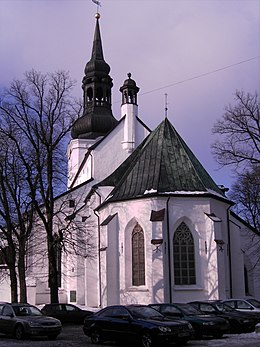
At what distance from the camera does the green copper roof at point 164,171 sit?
29.3 metres

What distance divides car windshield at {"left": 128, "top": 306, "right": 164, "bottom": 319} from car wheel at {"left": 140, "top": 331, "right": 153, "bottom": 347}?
1.01 metres

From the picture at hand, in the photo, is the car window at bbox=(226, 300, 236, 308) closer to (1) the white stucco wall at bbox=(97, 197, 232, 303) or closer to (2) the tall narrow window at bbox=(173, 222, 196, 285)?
(1) the white stucco wall at bbox=(97, 197, 232, 303)

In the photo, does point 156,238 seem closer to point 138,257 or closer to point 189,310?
point 138,257

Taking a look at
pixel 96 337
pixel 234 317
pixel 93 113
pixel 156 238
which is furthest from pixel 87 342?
pixel 93 113

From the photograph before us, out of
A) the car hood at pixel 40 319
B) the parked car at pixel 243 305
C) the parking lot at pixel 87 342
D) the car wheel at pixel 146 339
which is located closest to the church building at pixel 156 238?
the parked car at pixel 243 305

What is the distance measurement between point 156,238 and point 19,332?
11.4 metres

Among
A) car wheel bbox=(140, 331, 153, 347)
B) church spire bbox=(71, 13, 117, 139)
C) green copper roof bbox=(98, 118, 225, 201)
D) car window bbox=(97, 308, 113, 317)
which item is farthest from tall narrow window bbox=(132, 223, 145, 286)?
church spire bbox=(71, 13, 117, 139)

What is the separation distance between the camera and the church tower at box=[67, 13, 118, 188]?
143 feet

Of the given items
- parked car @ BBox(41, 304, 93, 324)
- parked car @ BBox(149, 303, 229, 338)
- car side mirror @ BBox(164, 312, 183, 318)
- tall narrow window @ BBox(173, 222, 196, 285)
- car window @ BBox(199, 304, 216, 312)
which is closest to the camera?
parked car @ BBox(149, 303, 229, 338)

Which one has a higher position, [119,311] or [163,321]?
[119,311]

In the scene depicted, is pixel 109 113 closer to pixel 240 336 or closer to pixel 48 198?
pixel 48 198

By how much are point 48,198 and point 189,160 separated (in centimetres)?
884

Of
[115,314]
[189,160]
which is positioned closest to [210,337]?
[115,314]

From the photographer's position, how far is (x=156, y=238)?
2786cm
